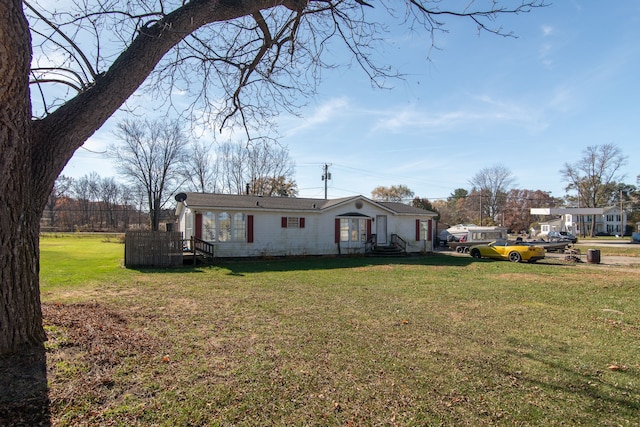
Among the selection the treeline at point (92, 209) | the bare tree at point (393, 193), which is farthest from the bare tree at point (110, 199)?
the bare tree at point (393, 193)

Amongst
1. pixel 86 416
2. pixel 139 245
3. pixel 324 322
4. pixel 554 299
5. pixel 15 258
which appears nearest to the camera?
pixel 86 416

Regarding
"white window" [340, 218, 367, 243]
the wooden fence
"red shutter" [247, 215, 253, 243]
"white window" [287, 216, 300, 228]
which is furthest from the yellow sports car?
the wooden fence

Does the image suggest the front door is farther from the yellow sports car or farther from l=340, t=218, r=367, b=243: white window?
the yellow sports car

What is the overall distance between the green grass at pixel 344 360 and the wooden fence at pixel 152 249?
5.67 metres

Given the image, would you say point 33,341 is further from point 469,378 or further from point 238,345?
point 469,378

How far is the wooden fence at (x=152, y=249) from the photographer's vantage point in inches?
568

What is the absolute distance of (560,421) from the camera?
9.86 feet

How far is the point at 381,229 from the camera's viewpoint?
2327 centimetres

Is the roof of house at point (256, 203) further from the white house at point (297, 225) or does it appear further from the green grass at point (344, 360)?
the green grass at point (344, 360)

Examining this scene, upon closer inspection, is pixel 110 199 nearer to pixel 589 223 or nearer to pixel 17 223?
pixel 17 223

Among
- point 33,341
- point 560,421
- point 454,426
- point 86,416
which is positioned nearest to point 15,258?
point 33,341

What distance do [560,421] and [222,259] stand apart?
54.7 ft

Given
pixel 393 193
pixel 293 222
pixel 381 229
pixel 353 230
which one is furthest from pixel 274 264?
pixel 393 193

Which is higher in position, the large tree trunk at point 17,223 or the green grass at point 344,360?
the large tree trunk at point 17,223
